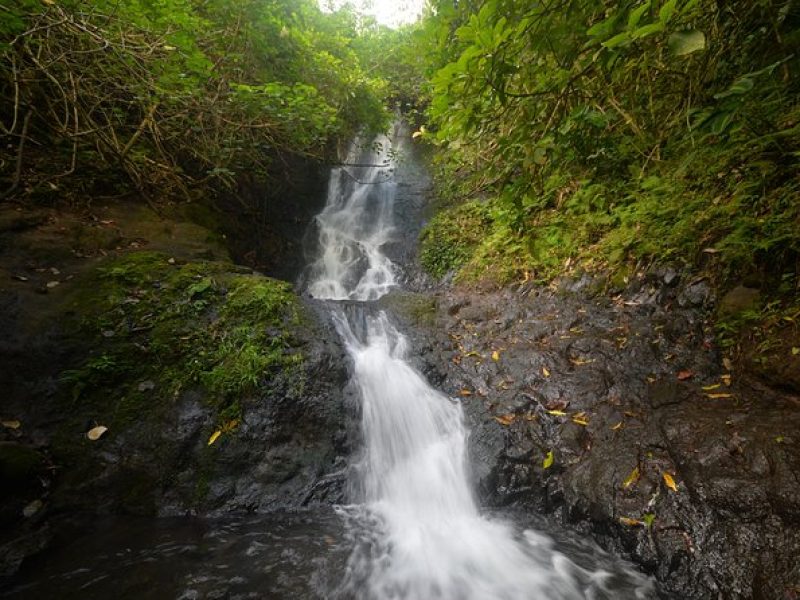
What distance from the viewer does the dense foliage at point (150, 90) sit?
391 cm

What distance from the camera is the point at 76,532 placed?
2.64 meters

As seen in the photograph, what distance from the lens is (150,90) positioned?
16.1 ft

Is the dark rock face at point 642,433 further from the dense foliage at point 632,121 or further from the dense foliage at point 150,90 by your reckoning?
the dense foliage at point 150,90

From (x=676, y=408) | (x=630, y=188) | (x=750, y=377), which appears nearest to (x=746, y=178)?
(x=630, y=188)

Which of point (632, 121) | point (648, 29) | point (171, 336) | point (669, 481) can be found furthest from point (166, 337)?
point (669, 481)

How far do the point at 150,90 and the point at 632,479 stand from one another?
6.83 m

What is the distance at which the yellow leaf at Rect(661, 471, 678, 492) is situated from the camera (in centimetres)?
261

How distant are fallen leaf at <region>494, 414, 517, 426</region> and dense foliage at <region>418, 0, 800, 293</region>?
1956mm

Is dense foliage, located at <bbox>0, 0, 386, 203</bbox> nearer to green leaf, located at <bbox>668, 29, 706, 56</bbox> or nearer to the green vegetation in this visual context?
the green vegetation

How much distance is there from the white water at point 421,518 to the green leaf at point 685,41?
2.98 m

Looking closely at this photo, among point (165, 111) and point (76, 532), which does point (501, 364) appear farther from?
point (165, 111)

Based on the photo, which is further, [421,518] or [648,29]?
[421,518]

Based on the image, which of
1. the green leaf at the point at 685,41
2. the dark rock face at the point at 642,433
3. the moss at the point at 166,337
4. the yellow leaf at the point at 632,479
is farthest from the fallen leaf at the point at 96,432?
the green leaf at the point at 685,41

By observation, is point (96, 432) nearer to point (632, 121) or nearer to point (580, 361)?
point (580, 361)
